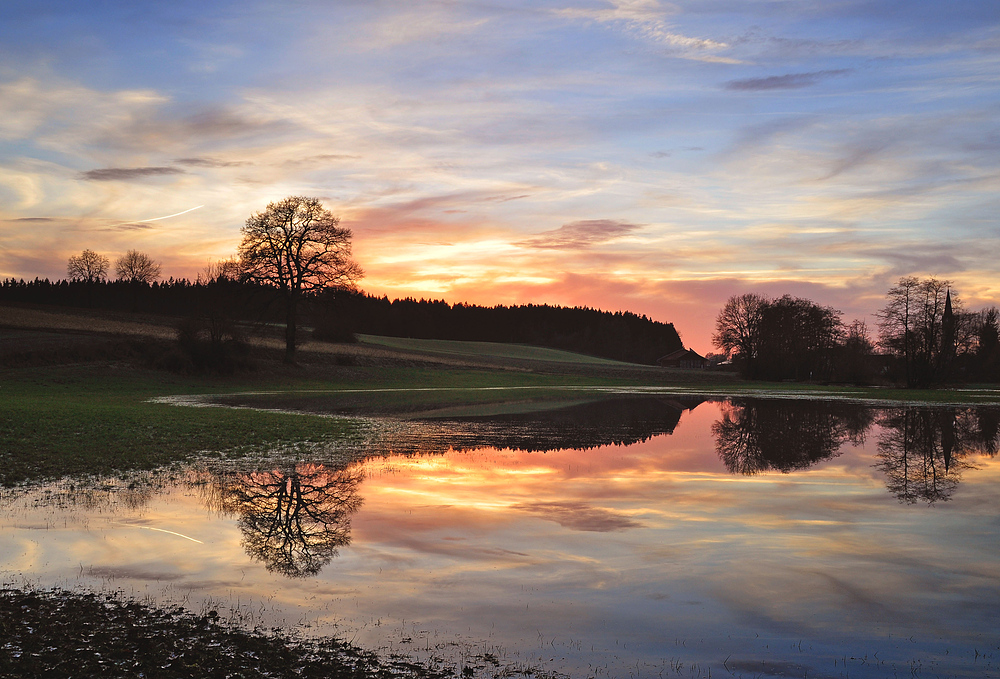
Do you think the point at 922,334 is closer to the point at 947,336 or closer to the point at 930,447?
the point at 947,336

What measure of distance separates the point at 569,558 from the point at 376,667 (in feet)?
13.9

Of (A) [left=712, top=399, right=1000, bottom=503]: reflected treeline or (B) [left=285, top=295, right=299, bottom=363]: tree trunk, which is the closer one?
(A) [left=712, top=399, right=1000, bottom=503]: reflected treeline

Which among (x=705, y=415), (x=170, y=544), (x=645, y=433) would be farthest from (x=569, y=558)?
(x=705, y=415)

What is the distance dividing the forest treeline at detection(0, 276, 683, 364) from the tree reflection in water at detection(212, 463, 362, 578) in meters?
42.0

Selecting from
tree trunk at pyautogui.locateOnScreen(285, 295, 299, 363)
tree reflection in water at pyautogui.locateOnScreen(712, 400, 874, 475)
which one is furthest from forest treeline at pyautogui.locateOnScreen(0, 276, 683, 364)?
tree reflection in water at pyautogui.locateOnScreen(712, 400, 874, 475)

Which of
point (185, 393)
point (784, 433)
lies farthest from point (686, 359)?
point (784, 433)

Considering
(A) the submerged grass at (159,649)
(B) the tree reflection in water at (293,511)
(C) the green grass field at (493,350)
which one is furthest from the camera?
(C) the green grass field at (493,350)

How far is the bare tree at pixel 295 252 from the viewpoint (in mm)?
59125

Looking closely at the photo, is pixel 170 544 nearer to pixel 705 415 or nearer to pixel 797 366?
pixel 705 415

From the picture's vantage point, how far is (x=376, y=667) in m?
6.22

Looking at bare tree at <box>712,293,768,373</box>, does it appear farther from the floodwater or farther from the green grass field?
the floodwater

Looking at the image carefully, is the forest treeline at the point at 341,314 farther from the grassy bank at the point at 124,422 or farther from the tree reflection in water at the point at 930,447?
the tree reflection in water at the point at 930,447

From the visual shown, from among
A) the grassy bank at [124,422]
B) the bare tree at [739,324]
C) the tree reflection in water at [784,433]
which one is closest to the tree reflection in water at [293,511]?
the grassy bank at [124,422]

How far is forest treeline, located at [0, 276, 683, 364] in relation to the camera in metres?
59.3
